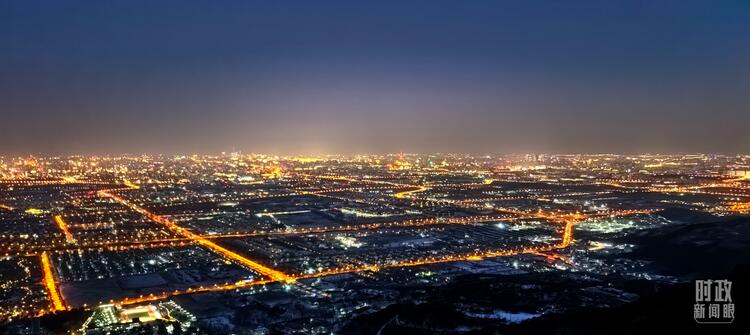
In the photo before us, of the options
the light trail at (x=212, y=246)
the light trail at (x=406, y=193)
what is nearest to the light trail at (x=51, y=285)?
the light trail at (x=212, y=246)

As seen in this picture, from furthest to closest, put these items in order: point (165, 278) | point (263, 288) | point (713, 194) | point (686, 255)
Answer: point (713, 194), point (686, 255), point (165, 278), point (263, 288)

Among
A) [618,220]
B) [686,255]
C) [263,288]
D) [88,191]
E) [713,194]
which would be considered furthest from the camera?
[88,191]

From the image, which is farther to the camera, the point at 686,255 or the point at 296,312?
the point at 686,255

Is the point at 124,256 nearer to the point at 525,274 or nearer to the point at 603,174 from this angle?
the point at 525,274

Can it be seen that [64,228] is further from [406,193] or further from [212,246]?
[406,193]

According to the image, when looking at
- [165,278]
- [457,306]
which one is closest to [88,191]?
[165,278]

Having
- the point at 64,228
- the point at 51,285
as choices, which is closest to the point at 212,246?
the point at 51,285

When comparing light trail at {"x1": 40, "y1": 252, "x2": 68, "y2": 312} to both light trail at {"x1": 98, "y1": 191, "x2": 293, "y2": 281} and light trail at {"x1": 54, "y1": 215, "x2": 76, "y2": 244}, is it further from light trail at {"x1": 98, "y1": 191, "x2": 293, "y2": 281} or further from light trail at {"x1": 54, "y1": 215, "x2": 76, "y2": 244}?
light trail at {"x1": 98, "y1": 191, "x2": 293, "y2": 281}
